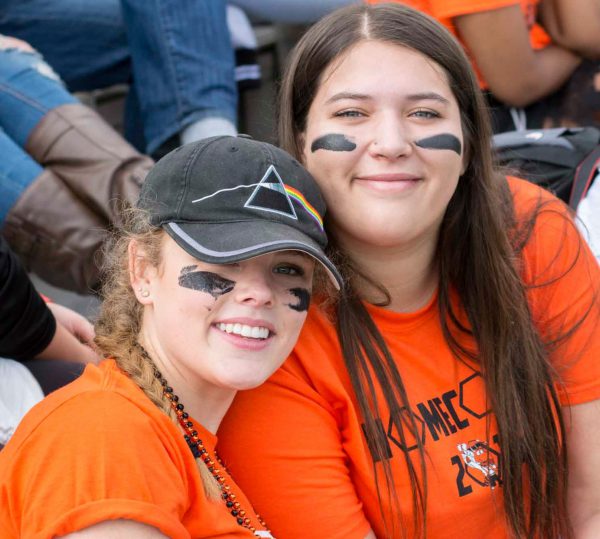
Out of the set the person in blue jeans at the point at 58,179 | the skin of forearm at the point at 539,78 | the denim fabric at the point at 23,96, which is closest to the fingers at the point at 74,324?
the person in blue jeans at the point at 58,179

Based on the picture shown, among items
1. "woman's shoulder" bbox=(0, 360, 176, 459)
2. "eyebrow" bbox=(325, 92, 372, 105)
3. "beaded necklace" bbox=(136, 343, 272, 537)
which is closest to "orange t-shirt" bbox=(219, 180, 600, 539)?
"beaded necklace" bbox=(136, 343, 272, 537)

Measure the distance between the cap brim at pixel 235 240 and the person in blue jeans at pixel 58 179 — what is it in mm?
1013

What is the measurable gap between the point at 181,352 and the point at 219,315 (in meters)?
0.09

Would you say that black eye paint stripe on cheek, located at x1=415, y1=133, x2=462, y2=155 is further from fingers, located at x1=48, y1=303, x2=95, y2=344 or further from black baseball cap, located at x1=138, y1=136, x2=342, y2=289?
fingers, located at x1=48, y1=303, x2=95, y2=344

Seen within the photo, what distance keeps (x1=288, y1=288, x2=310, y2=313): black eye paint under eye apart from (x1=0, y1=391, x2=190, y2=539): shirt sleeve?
1.15ft

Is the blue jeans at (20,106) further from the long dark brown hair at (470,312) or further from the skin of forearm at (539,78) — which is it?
the skin of forearm at (539,78)

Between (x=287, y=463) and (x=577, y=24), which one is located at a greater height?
(x=577, y=24)

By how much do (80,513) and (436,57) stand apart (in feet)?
3.68

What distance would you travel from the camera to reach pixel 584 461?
190 centimetres

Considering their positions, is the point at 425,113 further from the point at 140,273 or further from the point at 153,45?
the point at 153,45

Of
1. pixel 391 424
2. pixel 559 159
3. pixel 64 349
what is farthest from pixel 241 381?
pixel 559 159

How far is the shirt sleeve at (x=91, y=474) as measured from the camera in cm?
120

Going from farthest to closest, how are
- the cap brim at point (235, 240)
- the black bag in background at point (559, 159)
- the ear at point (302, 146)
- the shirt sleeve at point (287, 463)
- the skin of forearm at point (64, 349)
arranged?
the black bag in background at point (559, 159) → the skin of forearm at point (64, 349) → the ear at point (302, 146) → the shirt sleeve at point (287, 463) → the cap brim at point (235, 240)

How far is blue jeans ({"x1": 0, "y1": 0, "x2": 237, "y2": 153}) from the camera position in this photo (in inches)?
112
